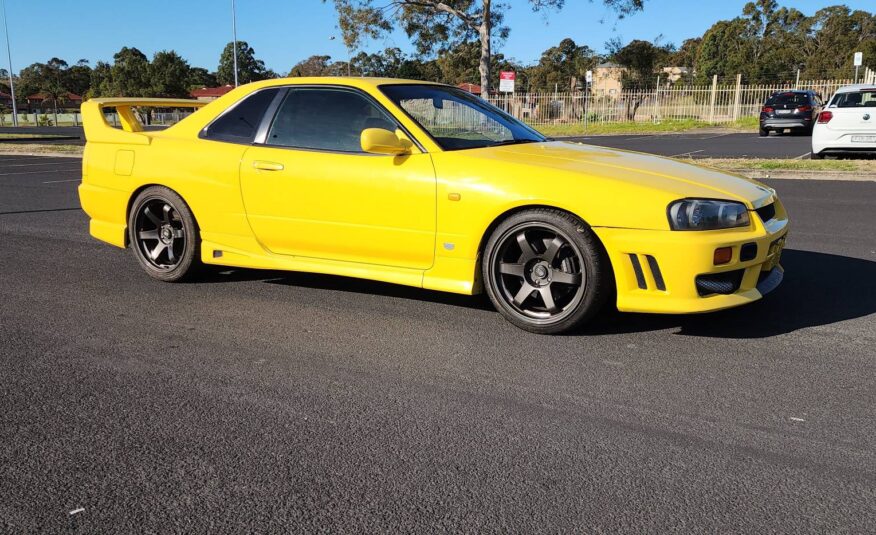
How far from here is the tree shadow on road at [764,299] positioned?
430 centimetres

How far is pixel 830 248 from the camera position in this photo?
6.40 m

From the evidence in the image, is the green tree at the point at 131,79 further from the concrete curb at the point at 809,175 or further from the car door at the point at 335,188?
the car door at the point at 335,188

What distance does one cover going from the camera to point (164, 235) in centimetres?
548

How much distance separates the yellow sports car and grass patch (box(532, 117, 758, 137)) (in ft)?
86.6

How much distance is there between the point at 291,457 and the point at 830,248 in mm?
5402

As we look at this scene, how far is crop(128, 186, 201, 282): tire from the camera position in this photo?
527 centimetres

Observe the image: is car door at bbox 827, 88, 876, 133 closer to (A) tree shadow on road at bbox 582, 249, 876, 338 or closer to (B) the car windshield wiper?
(A) tree shadow on road at bbox 582, 249, 876, 338

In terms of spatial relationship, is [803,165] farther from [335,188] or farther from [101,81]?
[101,81]

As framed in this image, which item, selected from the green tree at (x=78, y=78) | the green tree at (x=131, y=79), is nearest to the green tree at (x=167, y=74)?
the green tree at (x=131, y=79)

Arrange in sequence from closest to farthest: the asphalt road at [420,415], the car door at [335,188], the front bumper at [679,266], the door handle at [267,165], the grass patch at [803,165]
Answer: the asphalt road at [420,415] < the front bumper at [679,266] < the car door at [335,188] < the door handle at [267,165] < the grass patch at [803,165]

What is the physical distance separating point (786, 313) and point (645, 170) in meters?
1.28

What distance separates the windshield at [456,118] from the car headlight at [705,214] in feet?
4.42

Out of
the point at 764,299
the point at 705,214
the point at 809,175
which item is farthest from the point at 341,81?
the point at 809,175

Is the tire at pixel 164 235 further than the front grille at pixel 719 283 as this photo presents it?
Yes
